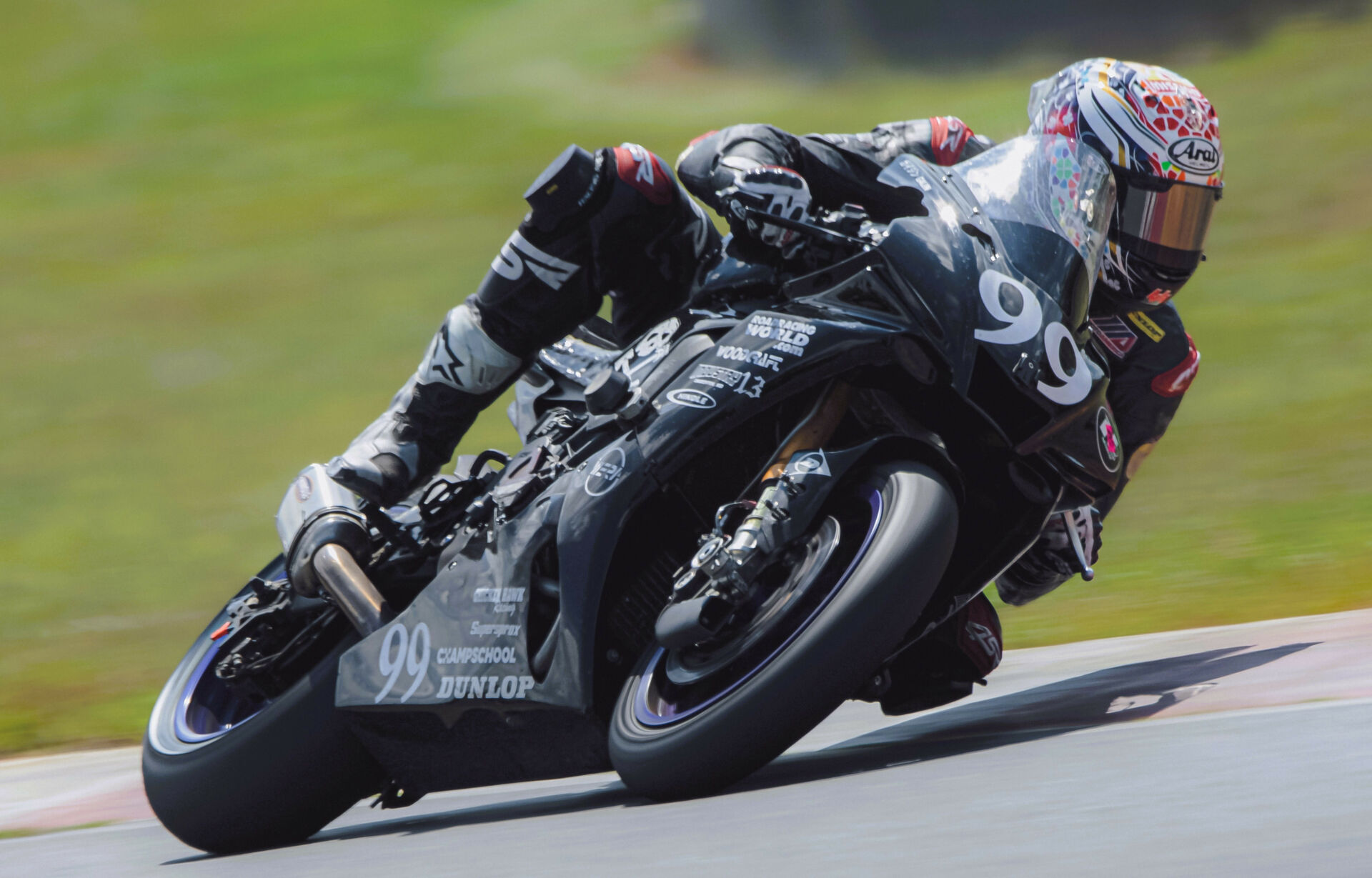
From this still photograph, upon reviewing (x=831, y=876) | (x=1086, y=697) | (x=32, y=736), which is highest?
(x=831, y=876)

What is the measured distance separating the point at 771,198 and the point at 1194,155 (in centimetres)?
90

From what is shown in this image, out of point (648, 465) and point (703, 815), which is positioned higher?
point (648, 465)

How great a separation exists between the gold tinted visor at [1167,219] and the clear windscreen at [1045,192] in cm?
14

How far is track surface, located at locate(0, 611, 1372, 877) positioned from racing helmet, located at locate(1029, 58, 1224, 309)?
2.66ft

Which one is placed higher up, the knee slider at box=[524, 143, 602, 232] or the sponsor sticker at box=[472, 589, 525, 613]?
the knee slider at box=[524, 143, 602, 232]

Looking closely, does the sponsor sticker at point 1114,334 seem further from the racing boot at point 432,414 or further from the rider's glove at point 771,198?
the racing boot at point 432,414

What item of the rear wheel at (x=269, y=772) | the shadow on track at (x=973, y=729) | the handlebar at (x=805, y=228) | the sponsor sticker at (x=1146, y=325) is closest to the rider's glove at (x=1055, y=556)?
the shadow on track at (x=973, y=729)

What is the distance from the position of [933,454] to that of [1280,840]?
3.10ft

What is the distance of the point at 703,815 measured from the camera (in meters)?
2.27

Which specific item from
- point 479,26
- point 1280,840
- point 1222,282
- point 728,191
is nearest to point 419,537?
point 728,191

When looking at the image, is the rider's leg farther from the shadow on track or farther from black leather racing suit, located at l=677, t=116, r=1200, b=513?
the shadow on track

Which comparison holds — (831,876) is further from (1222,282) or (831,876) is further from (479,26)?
(479,26)

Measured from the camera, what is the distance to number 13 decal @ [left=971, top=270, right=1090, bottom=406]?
2578 mm

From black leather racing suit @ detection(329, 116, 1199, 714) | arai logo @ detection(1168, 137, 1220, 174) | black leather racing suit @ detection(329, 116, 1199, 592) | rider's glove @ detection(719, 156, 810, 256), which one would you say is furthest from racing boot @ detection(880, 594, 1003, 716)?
arai logo @ detection(1168, 137, 1220, 174)
